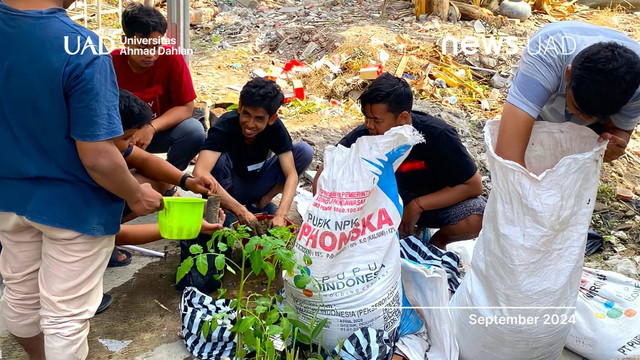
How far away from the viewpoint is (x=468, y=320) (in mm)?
2381

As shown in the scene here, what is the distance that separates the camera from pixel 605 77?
1.97 meters

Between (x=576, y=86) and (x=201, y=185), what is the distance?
70.4 inches

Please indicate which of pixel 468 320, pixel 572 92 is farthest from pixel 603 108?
pixel 468 320

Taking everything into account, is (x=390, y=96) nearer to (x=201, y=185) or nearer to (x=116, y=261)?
(x=201, y=185)

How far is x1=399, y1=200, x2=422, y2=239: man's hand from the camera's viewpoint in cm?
297

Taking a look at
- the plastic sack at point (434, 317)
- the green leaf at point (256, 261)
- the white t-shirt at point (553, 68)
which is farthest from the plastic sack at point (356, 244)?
the white t-shirt at point (553, 68)

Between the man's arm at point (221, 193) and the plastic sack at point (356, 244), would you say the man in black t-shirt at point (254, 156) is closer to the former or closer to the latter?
the man's arm at point (221, 193)

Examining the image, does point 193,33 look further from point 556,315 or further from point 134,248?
point 556,315

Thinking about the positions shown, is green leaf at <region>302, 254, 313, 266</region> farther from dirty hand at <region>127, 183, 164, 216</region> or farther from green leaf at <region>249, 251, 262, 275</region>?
dirty hand at <region>127, 183, 164, 216</region>

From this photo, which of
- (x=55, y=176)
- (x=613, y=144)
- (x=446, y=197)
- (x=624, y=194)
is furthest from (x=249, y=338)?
(x=624, y=194)

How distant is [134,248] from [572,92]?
Result: 2364 millimetres

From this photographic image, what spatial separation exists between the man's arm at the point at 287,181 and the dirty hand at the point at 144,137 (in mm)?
783

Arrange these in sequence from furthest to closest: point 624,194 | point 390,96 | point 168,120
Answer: point 624,194 → point 168,120 → point 390,96

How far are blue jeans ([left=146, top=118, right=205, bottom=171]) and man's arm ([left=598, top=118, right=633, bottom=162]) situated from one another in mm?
2314
